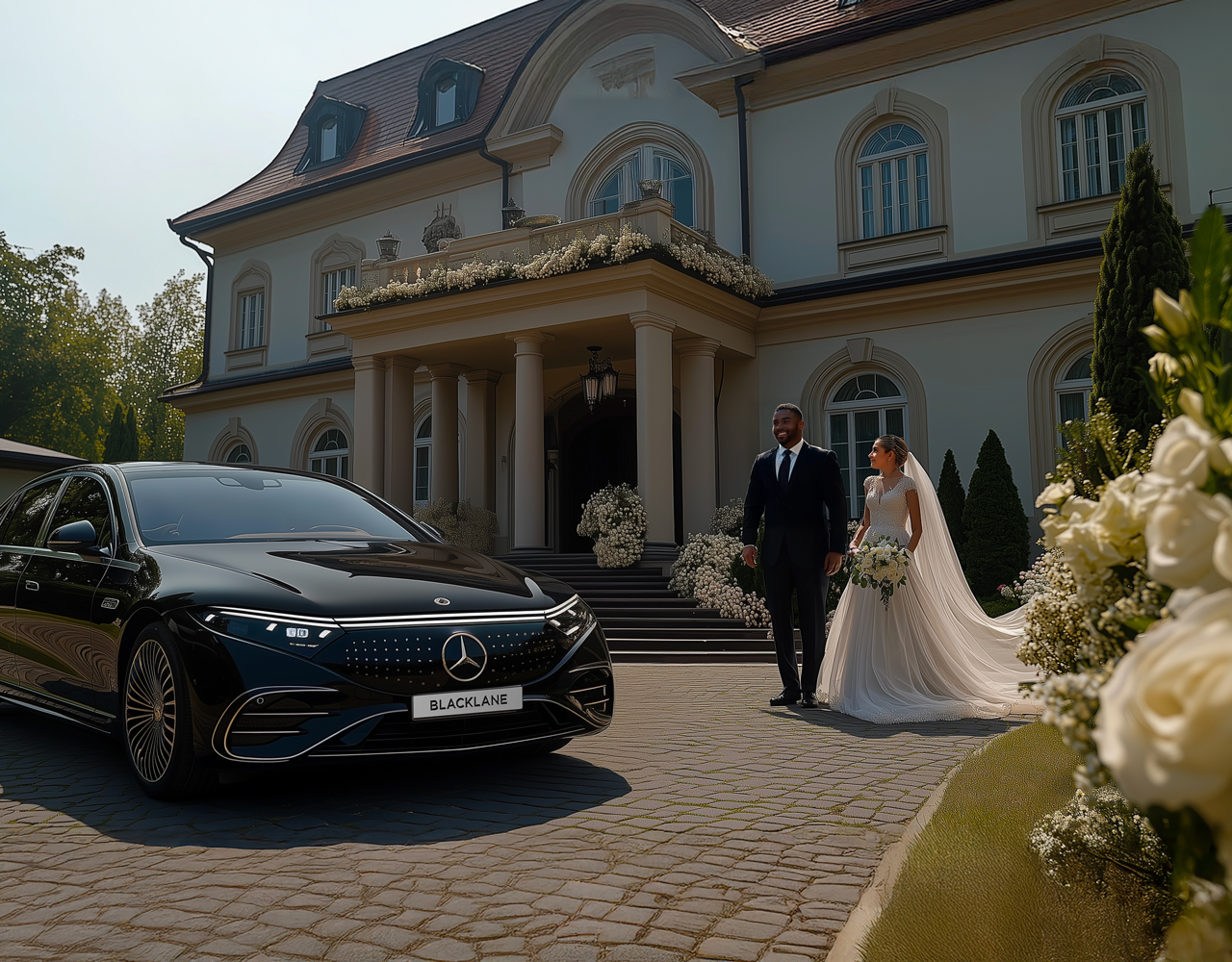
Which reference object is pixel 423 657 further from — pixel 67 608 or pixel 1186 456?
pixel 1186 456

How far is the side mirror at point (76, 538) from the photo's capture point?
17.2ft

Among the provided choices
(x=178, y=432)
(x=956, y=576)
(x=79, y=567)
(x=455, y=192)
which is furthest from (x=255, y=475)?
(x=178, y=432)

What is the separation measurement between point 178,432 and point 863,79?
158ft

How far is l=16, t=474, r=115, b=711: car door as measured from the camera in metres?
5.18

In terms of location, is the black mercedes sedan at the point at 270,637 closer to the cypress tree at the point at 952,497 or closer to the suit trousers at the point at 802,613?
the suit trousers at the point at 802,613

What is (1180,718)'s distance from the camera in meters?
0.90

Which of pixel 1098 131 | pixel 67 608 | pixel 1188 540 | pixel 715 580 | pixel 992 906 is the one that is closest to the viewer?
pixel 1188 540

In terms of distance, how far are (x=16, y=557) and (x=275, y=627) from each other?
292cm

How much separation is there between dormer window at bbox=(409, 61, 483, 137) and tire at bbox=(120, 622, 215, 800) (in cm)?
2107

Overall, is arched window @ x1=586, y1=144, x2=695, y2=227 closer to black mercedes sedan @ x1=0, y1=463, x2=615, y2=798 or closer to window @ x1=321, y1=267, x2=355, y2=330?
window @ x1=321, y1=267, x2=355, y2=330

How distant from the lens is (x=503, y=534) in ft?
66.1

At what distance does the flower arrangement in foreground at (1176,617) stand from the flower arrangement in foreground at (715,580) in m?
10.9

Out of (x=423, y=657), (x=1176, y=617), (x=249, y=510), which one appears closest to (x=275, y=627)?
(x=423, y=657)

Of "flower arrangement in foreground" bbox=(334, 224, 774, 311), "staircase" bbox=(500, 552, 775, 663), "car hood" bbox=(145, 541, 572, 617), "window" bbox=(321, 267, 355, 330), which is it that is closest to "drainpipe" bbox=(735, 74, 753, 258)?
"flower arrangement in foreground" bbox=(334, 224, 774, 311)
